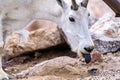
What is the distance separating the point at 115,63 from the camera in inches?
311

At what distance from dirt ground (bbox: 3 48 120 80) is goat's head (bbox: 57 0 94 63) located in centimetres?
42

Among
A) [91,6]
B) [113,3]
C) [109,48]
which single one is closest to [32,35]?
[109,48]

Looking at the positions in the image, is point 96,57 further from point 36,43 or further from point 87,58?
point 36,43

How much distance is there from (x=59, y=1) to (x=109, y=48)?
1.92 m

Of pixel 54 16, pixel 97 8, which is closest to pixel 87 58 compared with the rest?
pixel 54 16

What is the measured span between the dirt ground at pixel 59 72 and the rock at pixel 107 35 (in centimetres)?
24

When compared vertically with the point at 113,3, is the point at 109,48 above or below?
below

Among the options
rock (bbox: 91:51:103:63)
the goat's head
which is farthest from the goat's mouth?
rock (bbox: 91:51:103:63)

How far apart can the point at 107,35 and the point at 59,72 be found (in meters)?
2.62

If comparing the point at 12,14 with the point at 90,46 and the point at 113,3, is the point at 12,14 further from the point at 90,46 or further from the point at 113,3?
the point at 113,3

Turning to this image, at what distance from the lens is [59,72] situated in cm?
749

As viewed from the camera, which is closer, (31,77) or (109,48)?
(31,77)

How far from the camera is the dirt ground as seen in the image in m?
7.00

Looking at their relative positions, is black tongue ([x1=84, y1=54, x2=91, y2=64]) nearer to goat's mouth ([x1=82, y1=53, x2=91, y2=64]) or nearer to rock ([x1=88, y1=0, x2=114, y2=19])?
goat's mouth ([x1=82, y1=53, x2=91, y2=64])
